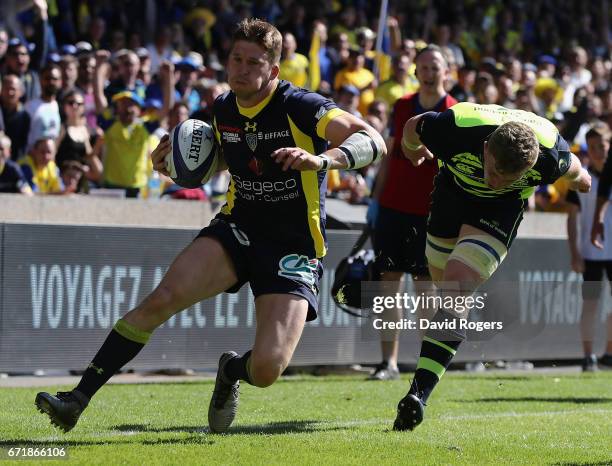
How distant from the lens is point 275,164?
6.50 metres

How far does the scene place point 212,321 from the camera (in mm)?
10727

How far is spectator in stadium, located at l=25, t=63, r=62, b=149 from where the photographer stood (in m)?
12.2

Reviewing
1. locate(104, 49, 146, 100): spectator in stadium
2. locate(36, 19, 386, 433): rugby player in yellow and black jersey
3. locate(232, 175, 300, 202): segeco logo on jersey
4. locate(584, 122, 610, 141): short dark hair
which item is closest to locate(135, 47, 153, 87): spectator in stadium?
locate(104, 49, 146, 100): spectator in stadium

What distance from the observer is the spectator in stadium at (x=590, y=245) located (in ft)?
39.3

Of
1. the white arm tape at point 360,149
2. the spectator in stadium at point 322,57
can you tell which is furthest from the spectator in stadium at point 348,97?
the white arm tape at point 360,149

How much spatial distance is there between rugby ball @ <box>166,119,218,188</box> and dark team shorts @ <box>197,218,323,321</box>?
11.8 inches

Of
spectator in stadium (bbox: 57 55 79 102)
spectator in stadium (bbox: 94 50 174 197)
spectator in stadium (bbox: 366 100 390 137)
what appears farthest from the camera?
spectator in stadium (bbox: 366 100 390 137)

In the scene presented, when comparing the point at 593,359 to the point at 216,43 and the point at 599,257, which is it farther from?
the point at 216,43

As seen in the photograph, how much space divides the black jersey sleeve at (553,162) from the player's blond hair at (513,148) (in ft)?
1.23

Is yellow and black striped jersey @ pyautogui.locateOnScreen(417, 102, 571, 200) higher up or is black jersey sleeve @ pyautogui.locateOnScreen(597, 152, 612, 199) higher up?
yellow and black striped jersey @ pyautogui.locateOnScreen(417, 102, 571, 200)

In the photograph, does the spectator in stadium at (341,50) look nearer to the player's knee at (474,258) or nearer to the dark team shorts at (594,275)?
the dark team shorts at (594,275)

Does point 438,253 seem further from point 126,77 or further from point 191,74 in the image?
point 191,74

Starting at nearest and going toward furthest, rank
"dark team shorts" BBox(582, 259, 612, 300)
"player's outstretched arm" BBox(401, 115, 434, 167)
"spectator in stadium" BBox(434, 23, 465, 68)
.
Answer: "player's outstretched arm" BBox(401, 115, 434, 167) → "dark team shorts" BBox(582, 259, 612, 300) → "spectator in stadium" BBox(434, 23, 465, 68)

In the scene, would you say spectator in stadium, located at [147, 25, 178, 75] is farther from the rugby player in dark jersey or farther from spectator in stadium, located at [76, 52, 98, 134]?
the rugby player in dark jersey
